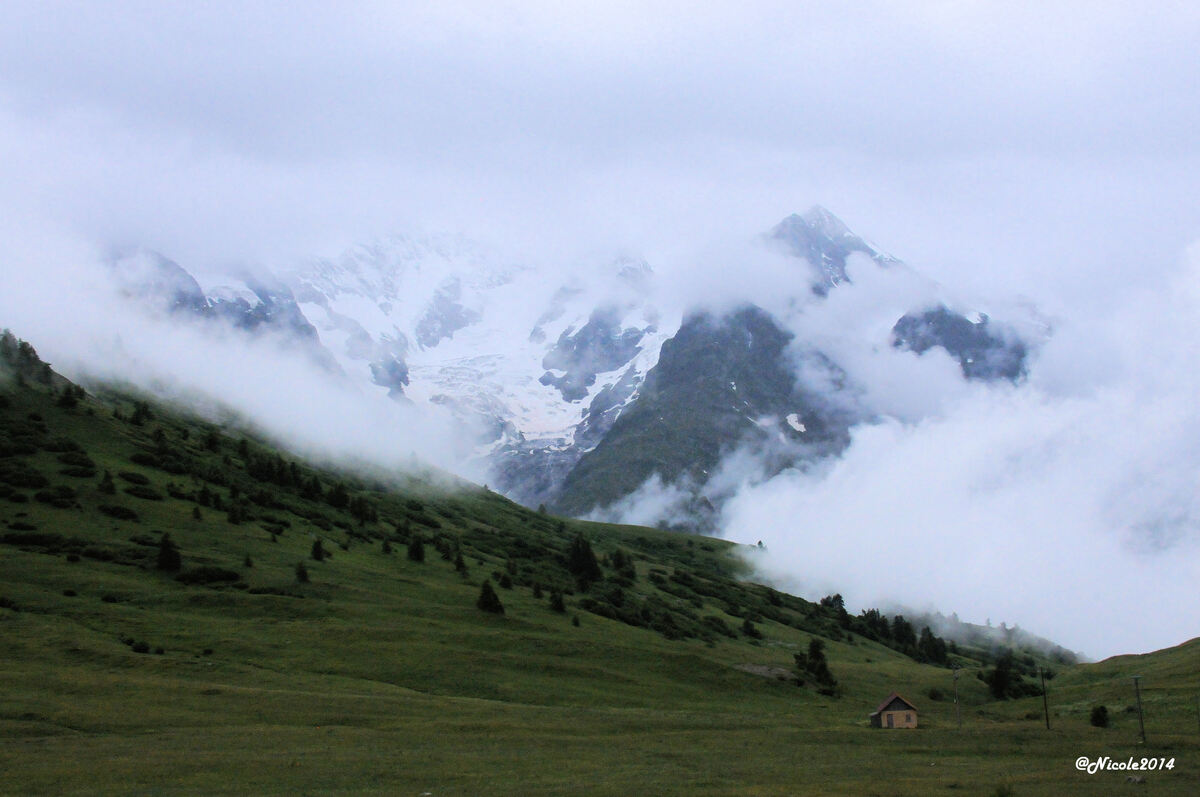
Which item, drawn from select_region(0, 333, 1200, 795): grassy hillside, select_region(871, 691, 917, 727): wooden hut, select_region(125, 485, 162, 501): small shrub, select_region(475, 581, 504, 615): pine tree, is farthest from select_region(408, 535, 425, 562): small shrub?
select_region(871, 691, 917, 727): wooden hut

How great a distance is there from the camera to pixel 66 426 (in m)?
156

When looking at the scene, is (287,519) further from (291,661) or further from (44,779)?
(44,779)

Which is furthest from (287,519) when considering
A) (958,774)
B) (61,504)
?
(958,774)

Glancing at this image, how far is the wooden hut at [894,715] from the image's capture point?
8531 centimetres

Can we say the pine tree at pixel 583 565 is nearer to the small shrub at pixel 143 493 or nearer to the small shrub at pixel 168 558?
the small shrub at pixel 143 493

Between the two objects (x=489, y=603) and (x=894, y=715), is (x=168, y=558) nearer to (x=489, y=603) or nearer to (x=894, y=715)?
(x=489, y=603)

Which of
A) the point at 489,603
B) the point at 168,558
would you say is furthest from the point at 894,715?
the point at 168,558

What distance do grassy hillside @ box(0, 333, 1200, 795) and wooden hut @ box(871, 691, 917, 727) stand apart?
298cm

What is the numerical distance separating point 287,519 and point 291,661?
74317 mm

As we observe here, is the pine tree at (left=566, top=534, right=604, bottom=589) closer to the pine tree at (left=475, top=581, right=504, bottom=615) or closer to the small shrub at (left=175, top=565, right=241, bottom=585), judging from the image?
the pine tree at (left=475, top=581, right=504, bottom=615)

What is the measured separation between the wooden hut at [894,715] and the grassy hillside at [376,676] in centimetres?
298

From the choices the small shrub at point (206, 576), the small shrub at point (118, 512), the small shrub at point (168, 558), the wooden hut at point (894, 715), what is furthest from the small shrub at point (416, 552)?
the wooden hut at point (894, 715)

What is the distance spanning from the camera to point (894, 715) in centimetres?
8612

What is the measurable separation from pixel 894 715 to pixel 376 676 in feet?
162
